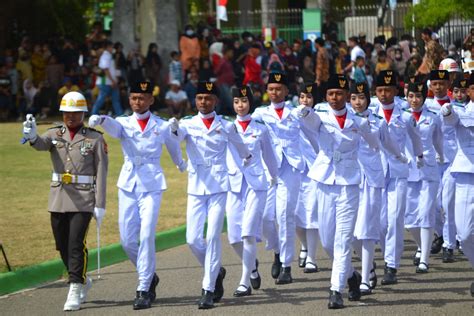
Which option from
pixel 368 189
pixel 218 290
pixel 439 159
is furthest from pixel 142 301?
pixel 439 159

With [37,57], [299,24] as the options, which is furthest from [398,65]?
[299,24]

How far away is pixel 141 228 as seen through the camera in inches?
464

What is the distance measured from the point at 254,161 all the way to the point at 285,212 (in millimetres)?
941

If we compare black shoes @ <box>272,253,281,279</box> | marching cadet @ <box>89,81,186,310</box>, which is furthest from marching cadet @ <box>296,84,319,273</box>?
marching cadet @ <box>89,81,186,310</box>

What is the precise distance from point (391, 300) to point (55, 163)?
11.3 feet

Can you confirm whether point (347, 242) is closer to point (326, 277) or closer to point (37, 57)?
point (326, 277)

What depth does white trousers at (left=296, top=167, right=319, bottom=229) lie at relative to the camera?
1391cm

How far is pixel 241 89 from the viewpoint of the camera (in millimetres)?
12969

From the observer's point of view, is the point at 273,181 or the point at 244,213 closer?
the point at 244,213

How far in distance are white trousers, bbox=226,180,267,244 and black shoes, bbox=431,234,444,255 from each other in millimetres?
3388

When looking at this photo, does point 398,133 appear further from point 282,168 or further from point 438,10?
point 438,10

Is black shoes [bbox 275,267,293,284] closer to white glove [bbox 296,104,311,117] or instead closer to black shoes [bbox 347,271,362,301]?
black shoes [bbox 347,271,362,301]

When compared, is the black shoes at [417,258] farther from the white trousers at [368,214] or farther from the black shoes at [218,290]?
the black shoes at [218,290]

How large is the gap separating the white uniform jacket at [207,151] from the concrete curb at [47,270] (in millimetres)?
2257
